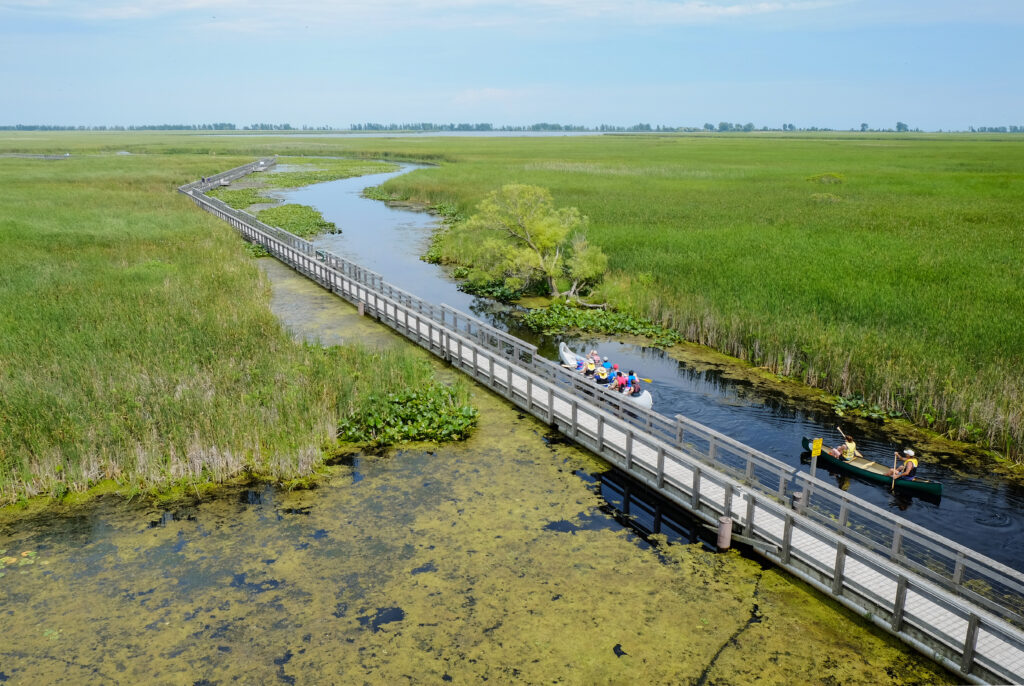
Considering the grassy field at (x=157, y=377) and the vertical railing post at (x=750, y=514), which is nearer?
the vertical railing post at (x=750, y=514)

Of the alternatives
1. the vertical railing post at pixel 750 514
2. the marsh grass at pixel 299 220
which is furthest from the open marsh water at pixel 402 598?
the marsh grass at pixel 299 220

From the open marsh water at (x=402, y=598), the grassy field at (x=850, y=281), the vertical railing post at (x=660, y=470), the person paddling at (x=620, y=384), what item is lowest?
the open marsh water at (x=402, y=598)

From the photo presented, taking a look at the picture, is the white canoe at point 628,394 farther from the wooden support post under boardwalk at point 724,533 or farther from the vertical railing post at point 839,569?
the vertical railing post at point 839,569

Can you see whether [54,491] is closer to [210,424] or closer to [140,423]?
[140,423]

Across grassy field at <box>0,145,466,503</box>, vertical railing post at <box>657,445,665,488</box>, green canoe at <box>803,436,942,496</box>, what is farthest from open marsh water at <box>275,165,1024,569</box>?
grassy field at <box>0,145,466,503</box>

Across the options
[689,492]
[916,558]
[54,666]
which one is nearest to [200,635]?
[54,666]

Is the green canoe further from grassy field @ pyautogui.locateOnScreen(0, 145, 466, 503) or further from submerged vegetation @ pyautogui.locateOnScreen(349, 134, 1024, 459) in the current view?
grassy field @ pyautogui.locateOnScreen(0, 145, 466, 503)

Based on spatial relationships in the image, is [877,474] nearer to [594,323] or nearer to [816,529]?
[816,529]
